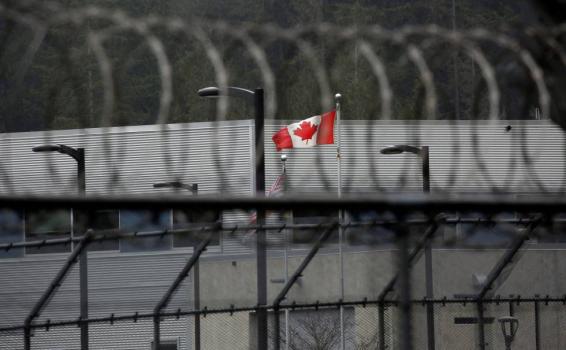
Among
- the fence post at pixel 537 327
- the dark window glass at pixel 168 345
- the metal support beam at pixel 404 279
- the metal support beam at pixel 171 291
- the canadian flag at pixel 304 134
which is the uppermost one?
the canadian flag at pixel 304 134

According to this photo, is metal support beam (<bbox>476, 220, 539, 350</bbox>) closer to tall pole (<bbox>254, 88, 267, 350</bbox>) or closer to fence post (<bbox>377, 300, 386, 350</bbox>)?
fence post (<bbox>377, 300, 386, 350</bbox>)

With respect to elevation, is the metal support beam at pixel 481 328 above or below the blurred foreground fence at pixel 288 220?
below

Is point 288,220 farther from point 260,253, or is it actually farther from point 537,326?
point 537,326

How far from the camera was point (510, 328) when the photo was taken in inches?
383

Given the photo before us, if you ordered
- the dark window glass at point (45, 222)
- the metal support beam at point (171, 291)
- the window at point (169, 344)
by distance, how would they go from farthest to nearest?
the window at point (169, 344)
the metal support beam at point (171, 291)
the dark window glass at point (45, 222)

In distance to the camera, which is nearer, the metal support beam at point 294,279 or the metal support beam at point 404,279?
the metal support beam at point 404,279

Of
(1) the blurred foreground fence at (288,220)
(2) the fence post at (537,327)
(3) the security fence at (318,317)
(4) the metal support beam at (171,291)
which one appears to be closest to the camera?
(1) the blurred foreground fence at (288,220)

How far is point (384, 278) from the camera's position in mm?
12008

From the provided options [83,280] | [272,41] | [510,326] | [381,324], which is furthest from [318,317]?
[272,41]

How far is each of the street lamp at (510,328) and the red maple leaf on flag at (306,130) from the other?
184 inches

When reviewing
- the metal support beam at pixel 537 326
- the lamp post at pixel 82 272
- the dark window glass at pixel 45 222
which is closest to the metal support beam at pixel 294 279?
the lamp post at pixel 82 272

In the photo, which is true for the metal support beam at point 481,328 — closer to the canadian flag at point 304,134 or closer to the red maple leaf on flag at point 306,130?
the canadian flag at point 304,134

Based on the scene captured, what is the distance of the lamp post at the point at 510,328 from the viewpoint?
9.55m

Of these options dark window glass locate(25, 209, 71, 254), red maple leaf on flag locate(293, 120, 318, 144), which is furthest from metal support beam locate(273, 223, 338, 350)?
red maple leaf on flag locate(293, 120, 318, 144)
